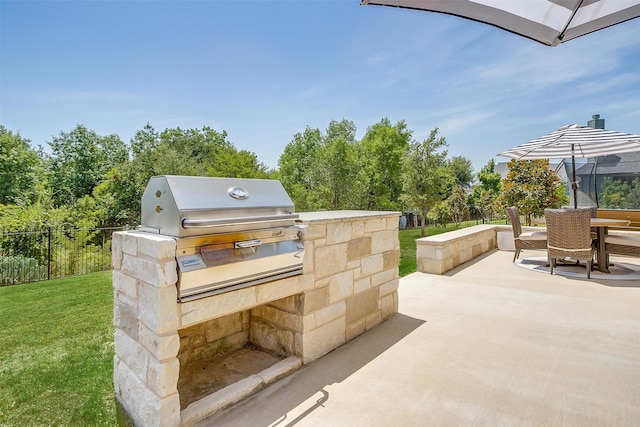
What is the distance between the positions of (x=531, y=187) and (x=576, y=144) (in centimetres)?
550

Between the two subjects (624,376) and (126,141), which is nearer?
(624,376)

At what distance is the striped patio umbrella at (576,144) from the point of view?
15.9ft

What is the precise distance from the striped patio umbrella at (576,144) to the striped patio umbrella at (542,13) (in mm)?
3942

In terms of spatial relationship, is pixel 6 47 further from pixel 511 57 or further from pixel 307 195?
pixel 511 57

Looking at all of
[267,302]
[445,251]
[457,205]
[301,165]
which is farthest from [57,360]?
[301,165]

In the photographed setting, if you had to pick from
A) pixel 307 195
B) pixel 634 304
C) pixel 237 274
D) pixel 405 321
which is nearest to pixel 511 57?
pixel 634 304

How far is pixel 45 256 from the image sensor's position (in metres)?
8.25

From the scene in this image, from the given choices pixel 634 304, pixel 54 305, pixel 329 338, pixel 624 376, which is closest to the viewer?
pixel 624 376

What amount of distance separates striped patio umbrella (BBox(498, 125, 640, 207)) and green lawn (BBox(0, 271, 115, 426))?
6.81m

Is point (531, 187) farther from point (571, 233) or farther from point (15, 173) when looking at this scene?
point (15, 173)

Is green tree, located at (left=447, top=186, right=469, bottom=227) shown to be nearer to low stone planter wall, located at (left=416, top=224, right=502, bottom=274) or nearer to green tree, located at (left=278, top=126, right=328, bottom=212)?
green tree, located at (left=278, top=126, right=328, bottom=212)

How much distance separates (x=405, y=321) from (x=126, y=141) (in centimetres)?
2713

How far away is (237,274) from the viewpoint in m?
1.76

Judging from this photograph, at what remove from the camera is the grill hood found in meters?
1.59
